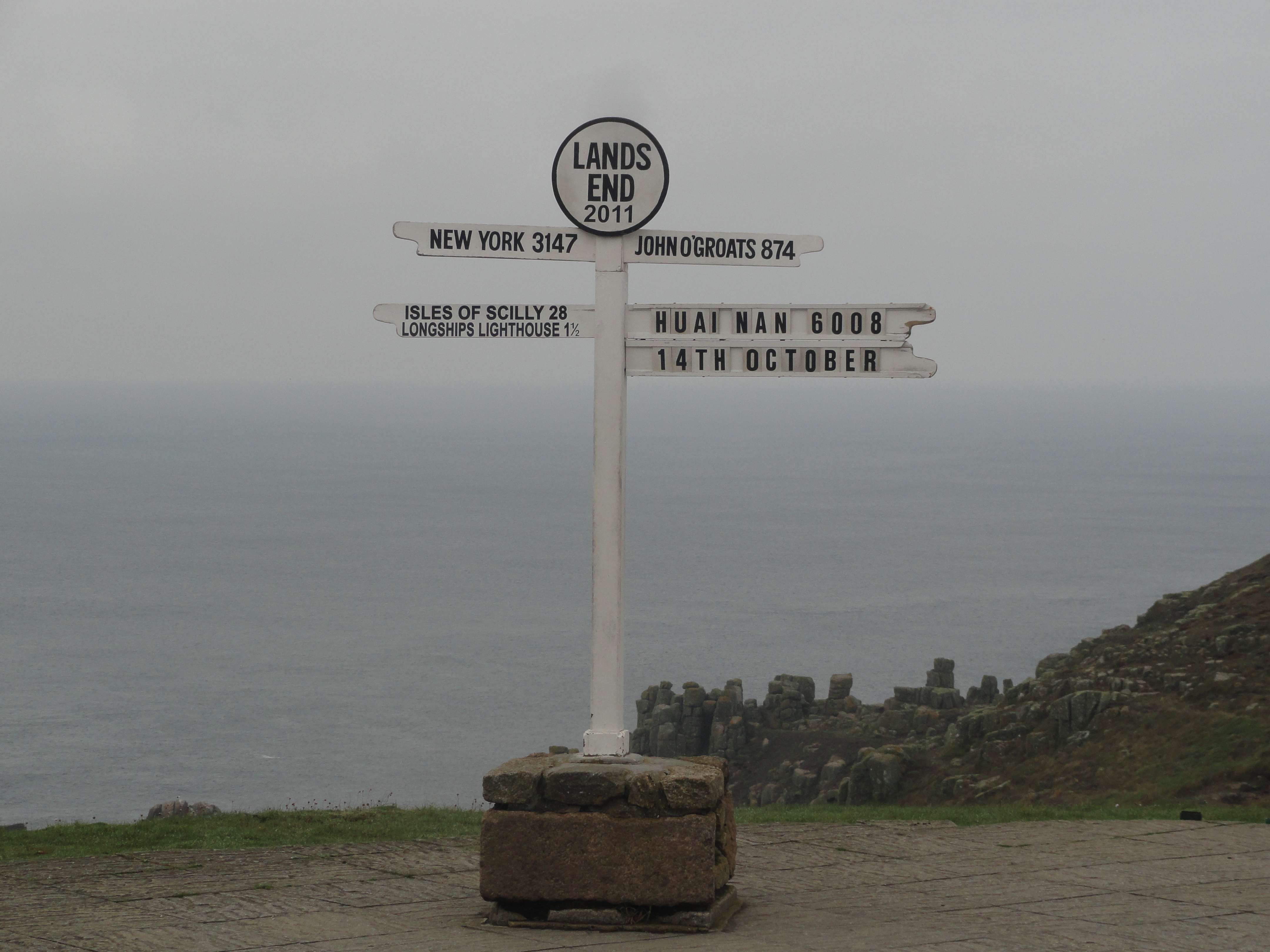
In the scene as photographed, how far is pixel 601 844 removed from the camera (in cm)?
735

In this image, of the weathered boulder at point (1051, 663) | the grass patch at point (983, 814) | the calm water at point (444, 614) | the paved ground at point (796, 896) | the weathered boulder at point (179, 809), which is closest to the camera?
the paved ground at point (796, 896)

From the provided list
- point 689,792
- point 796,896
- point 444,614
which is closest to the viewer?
point 689,792

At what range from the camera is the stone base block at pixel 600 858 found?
7.30 metres

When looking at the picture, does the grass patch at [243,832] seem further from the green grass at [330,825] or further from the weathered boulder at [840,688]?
the weathered boulder at [840,688]

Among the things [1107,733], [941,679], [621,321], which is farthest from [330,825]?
[941,679]

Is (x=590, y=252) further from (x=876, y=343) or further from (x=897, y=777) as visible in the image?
(x=897, y=777)

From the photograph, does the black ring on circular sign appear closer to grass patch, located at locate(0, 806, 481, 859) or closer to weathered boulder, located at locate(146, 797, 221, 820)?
grass patch, located at locate(0, 806, 481, 859)

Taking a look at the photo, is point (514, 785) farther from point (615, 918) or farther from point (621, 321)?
point (621, 321)

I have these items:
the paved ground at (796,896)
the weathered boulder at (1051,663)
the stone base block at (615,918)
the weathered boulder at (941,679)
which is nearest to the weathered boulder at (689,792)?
the stone base block at (615,918)

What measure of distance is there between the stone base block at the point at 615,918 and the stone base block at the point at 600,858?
4 cm

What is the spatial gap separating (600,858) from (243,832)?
19.0 ft

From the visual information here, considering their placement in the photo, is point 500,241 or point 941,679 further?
point 941,679

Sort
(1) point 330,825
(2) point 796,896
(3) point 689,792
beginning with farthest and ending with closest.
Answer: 1. (1) point 330,825
2. (2) point 796,896
3. (3) point 689,792

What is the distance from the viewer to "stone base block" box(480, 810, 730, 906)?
7.30m
